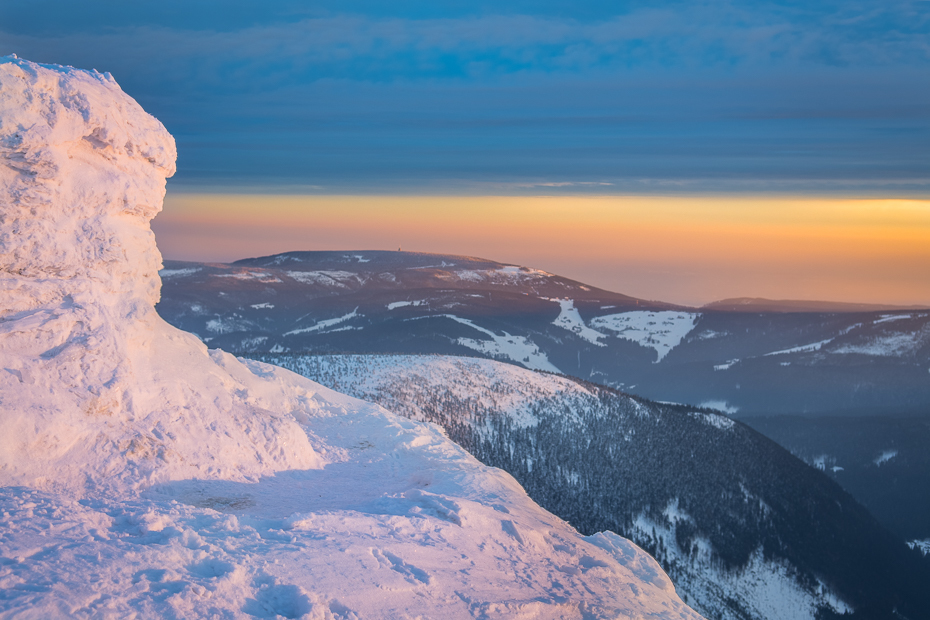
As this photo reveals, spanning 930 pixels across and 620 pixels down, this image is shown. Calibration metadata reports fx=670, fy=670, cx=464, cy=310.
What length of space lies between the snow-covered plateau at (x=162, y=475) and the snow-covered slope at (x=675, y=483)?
186 ft

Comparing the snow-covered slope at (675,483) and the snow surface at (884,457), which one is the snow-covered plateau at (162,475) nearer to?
the snow-covered slope at (675,483)

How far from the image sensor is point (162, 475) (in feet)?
55.5

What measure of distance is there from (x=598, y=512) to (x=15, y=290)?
68883 millimetres

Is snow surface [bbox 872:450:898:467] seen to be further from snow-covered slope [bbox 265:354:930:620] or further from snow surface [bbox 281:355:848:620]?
snow surface [bbox 281:355:848:620]

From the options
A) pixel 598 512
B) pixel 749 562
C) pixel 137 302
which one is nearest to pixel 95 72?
pixel 137 302

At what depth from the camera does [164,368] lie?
20141mm

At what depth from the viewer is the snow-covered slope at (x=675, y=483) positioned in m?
77.9

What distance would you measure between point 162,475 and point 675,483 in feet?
264

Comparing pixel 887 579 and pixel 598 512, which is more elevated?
pixel 598 512

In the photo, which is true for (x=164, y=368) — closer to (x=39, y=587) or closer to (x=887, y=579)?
(x=39, y=587)

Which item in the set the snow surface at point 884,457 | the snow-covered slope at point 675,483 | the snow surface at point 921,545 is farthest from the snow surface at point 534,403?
the snow surface at point 884,457

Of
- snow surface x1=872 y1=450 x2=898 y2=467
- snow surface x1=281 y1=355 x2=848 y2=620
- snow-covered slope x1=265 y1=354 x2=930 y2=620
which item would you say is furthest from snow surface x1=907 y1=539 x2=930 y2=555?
snow surface x1=281 y1=355 x2=848 y2=620

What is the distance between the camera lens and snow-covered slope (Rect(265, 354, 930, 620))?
7788 centimetres

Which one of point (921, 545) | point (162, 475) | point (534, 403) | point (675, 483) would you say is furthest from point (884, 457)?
point (162, 475)
